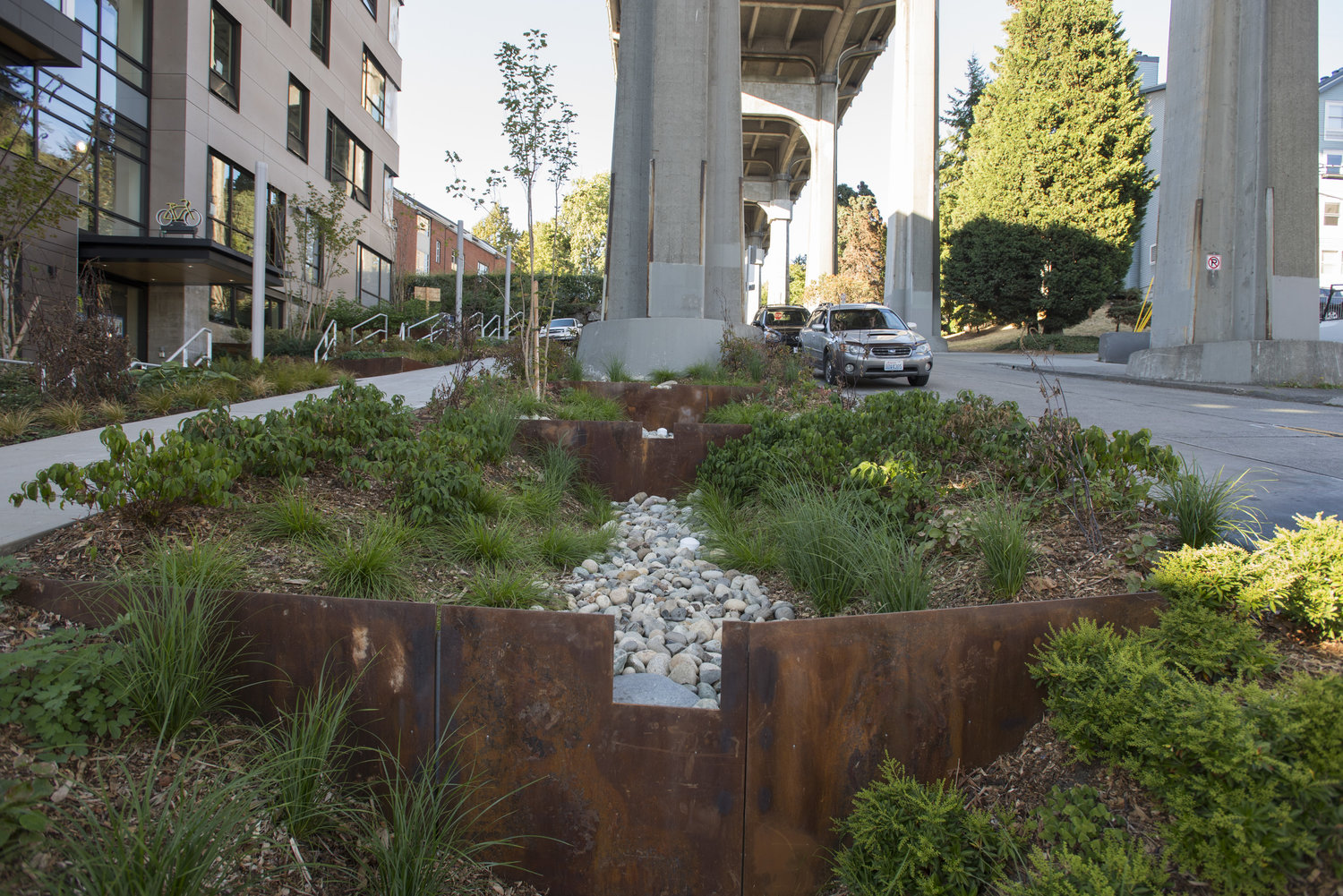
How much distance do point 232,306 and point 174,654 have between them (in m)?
21.6

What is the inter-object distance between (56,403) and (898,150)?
95.2 feet

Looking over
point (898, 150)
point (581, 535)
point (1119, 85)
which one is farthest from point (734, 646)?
point (1119, 85)

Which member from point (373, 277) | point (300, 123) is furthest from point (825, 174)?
point (300, 123)

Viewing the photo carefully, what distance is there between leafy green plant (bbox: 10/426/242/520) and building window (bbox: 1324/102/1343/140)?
190 ft

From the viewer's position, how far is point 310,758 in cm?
298

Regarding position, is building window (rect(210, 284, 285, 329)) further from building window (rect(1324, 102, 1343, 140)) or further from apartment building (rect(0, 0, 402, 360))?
building window (rect(1324, 102, 1343, 140))

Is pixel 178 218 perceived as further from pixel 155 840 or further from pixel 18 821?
pixel 155 840

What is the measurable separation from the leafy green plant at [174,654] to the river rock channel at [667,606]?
1.72m

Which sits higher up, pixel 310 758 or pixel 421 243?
pixel 421 243

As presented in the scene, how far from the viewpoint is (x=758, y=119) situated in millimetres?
40906

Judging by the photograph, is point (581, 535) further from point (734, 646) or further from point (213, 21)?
point (213, 21)

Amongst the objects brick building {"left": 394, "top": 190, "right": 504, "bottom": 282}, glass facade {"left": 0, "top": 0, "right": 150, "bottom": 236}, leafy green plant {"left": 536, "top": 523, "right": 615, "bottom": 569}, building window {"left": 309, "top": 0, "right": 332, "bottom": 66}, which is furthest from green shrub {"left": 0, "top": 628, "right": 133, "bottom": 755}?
brick building {"left": 394, "top": 190, "right": 504, "bottom": 282}

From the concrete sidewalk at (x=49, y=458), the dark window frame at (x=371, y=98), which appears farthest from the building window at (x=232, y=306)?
the concrete sidewalk at (x=49, y=458)

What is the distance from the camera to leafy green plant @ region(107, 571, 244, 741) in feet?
10.0
